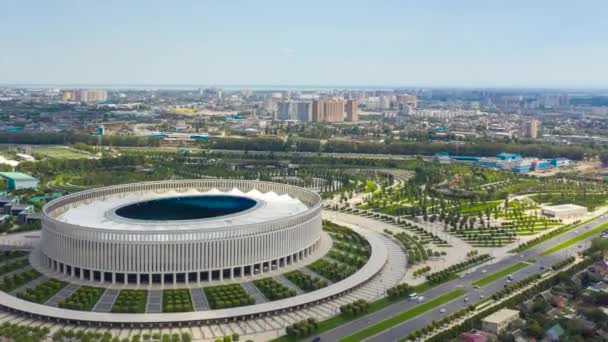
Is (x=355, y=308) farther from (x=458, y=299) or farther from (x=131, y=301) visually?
(x=131, y=301)

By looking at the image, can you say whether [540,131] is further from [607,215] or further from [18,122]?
[18,122]

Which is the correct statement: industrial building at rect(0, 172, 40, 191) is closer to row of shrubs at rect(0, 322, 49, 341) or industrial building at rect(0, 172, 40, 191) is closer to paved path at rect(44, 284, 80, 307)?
paved path at rect(44, 284, 80, 307)

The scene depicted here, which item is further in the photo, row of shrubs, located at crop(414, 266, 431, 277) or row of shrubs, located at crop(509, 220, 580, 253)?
row of shrubs, located at crop(509, 220, 580, 253)

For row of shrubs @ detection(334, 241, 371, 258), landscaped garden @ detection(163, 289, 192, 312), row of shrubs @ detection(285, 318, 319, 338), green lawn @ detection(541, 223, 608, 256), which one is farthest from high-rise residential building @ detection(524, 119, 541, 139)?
row of shrubs @ detection(285, 318, 319, 338)

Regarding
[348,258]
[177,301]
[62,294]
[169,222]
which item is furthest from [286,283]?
[62,294]

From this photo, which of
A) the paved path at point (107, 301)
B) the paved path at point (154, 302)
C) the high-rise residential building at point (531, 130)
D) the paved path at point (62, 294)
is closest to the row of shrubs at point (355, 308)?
the paved path at point (154, 302)

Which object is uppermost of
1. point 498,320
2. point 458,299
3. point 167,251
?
point 167,251
